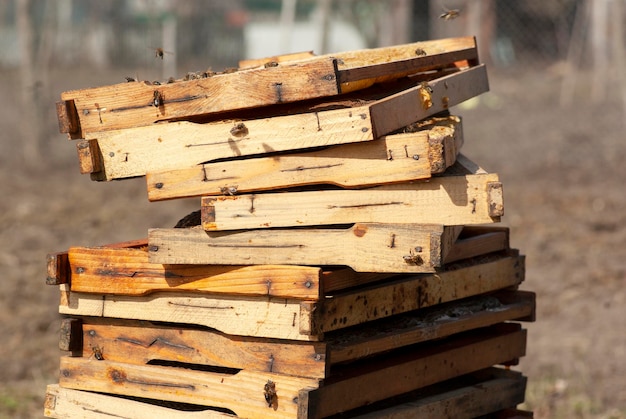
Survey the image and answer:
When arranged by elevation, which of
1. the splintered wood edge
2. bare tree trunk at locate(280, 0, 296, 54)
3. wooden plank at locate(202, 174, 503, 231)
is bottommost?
wooden plank at locate(202, 174, 503, 231)

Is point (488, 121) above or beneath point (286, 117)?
above

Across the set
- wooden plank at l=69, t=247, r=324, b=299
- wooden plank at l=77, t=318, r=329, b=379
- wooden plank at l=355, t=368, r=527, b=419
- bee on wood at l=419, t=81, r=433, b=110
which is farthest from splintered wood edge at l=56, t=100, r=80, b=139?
wooden plank at l=355, t=368, r=527, b=419

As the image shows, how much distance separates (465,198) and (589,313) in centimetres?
405

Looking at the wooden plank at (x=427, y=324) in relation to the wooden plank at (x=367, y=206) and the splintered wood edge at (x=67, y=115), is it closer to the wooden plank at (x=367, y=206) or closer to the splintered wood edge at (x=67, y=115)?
the wooden plank at (x=367, y=206)

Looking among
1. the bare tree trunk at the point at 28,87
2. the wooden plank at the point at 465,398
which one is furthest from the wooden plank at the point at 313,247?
the bare tree trunk at the point at 28,87

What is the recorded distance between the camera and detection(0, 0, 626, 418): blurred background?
5.88m

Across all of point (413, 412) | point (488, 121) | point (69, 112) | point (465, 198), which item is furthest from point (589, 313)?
point (488, 121)

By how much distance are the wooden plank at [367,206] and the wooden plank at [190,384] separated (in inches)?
19.7

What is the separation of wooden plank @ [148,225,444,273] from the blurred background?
1.27 meters

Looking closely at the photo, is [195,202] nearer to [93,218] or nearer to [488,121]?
[93,218]

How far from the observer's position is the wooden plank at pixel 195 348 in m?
2.98

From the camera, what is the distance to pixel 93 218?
932 centimetres

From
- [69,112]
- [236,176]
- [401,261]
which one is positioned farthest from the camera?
[69,112]

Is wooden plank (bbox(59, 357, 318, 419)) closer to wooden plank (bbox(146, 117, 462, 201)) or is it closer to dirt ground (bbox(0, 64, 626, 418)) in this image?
wooden plank (bbox(146, 117, 462, 201))
